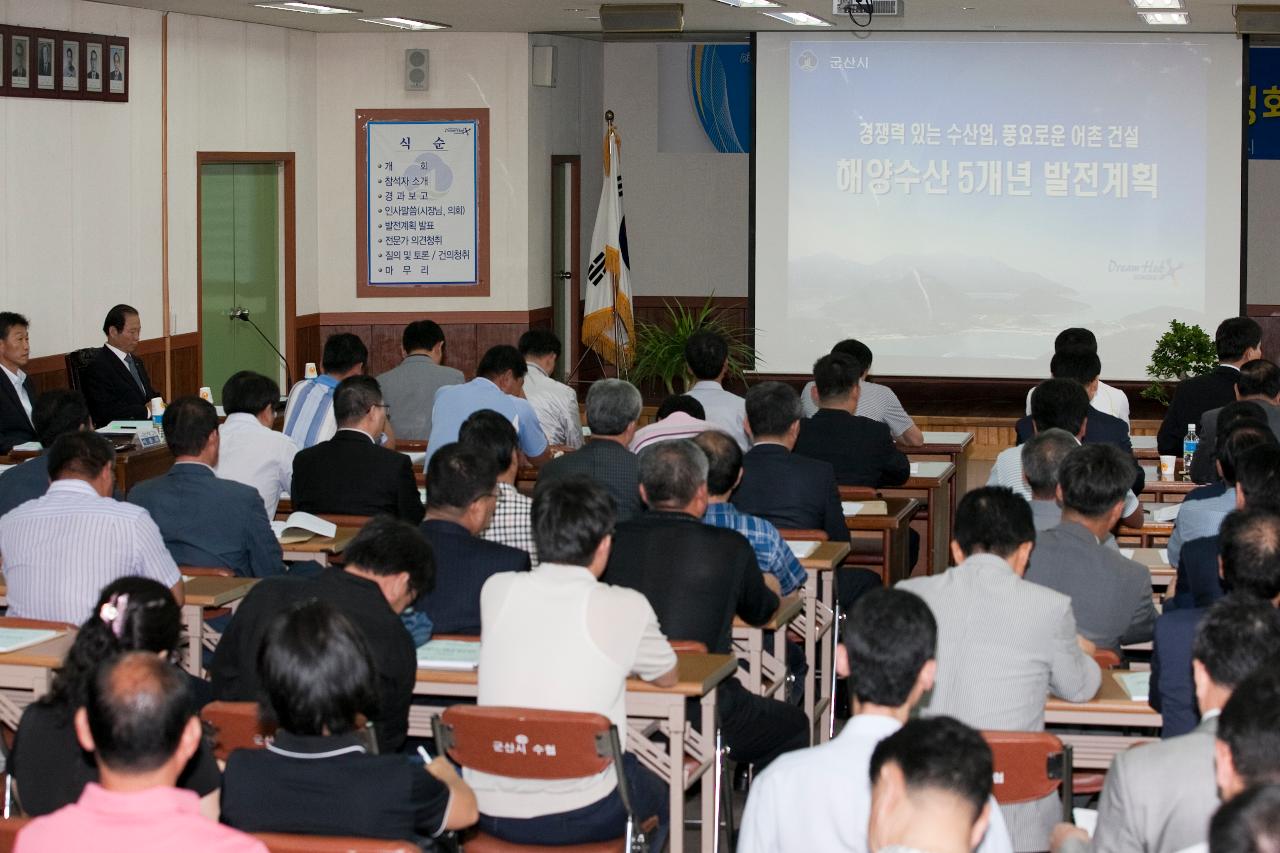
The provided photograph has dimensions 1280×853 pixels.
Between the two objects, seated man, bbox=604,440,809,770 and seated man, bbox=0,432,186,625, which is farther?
seated man, bbox=0,432,186,625

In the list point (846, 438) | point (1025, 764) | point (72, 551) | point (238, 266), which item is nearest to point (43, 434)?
point (72, 551)

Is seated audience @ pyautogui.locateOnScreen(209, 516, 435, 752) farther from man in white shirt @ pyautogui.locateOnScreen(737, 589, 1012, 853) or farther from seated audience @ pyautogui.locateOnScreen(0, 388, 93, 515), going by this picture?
seated audience @ pyautogui.locateOnScreen(0, 388, 93, 515)

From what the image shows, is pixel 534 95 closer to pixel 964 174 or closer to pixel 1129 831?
pixel 964 174

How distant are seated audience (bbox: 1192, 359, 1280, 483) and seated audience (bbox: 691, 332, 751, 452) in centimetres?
188

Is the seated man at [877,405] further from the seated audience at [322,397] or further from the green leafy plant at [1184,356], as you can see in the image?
the seated audience at [322,397]

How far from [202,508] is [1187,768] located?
3306 millimetres

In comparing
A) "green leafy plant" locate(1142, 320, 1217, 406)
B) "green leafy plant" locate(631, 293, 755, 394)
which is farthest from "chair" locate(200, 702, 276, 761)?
"green leafy plant" locate(631, 293, 755, 394)

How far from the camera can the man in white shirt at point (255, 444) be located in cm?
613

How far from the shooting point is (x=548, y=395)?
7.78 metres

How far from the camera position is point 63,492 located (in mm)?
4520

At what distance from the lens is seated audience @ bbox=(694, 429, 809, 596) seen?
190 inches

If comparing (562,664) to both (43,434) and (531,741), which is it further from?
(43,434)

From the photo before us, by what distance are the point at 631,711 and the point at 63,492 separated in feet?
5.80

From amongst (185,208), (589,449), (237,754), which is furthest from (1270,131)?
(237,754)
